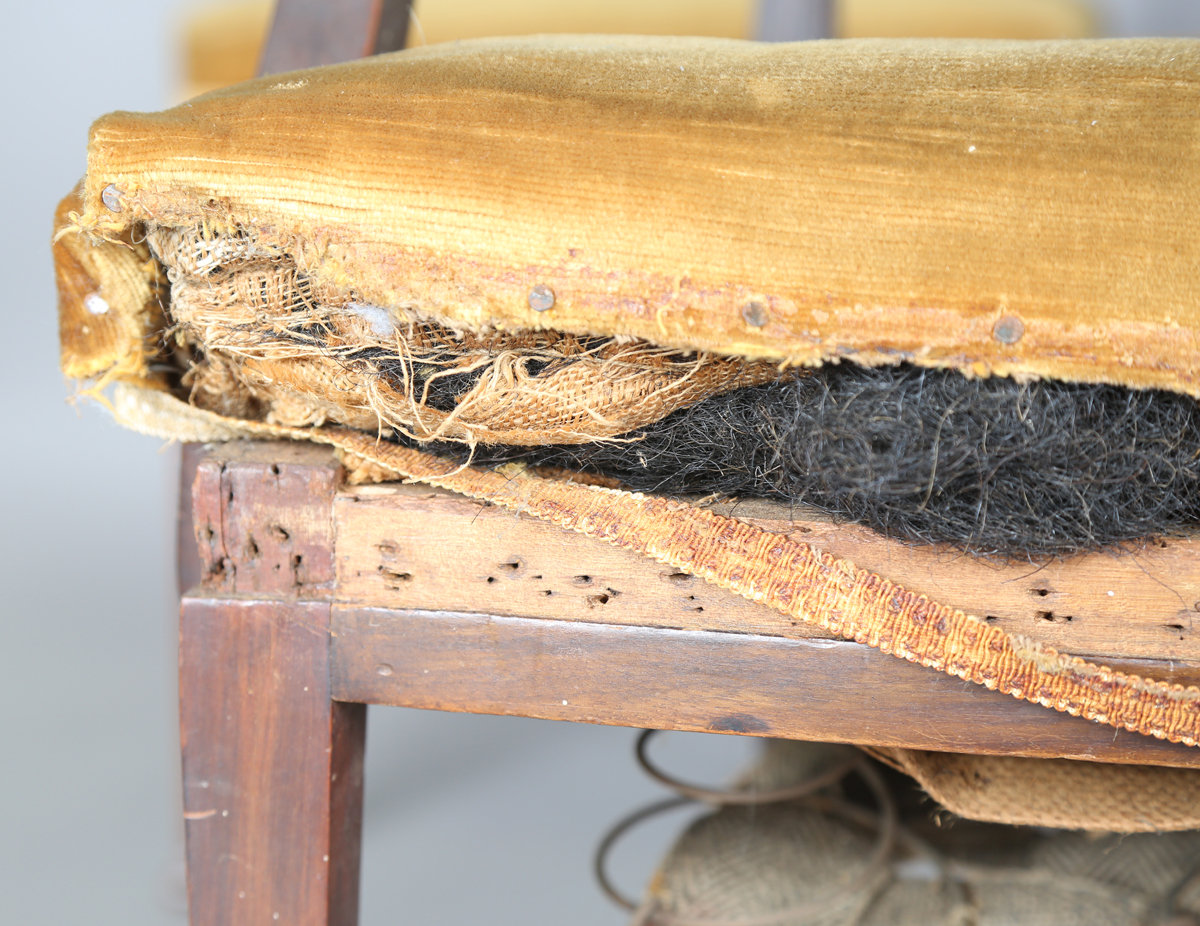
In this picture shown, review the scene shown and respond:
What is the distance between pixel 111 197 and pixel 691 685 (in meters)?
0.34

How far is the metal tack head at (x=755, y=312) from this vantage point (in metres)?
0.41

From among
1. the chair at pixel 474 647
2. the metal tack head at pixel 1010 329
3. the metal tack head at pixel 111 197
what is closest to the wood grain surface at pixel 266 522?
the chair at pixel 474 647

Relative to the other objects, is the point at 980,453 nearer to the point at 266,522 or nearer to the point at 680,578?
the point at 680,578

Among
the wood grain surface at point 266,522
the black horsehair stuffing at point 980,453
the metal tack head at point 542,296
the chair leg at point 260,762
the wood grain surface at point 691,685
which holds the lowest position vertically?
the chair leg at point 260,762

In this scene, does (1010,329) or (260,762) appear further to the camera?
(260,762)

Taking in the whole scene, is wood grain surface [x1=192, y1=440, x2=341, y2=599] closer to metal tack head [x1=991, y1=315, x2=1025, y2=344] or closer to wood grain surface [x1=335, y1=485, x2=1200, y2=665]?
wood grain surface [x1=335, y1=485, x2=1200, y2=665]

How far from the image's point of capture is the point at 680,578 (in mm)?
476

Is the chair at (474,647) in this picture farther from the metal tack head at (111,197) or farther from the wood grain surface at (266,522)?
the metal tack head at (111,197)

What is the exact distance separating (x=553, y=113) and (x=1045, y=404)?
240mm

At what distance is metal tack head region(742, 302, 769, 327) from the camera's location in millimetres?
414

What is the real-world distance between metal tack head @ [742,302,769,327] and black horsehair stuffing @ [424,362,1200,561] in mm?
49

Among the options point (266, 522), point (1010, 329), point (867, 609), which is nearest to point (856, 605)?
point (867, 609)

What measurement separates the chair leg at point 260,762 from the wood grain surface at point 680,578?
1.9 inches

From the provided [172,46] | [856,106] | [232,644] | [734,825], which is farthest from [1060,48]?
[172,46]
